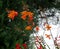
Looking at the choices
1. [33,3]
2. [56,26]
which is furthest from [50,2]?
[56,26]

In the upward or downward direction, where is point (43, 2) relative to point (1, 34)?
downward

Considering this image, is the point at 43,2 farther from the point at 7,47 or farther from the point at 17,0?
the point at 7,47

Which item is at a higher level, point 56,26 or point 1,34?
point 1,34

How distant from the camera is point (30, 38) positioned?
3.83m

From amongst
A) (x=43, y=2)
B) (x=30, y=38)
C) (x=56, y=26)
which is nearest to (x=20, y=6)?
(x=30, y=38)

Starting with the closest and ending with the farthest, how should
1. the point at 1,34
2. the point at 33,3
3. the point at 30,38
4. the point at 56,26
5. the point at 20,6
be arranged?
the point at 1,34 → the point at 30,38 → the point at 20,6 → the point at 56,26 → the point at 33,3

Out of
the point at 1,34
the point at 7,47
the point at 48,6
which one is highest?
the point at 1,34

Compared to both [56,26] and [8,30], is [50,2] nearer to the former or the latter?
[56,26]

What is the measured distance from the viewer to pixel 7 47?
12.1 ft

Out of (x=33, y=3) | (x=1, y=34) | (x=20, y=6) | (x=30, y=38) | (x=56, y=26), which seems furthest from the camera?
(x=33, y=3)

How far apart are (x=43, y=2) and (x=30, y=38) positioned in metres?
2.39

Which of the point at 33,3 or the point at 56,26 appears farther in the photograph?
the point at 33,3

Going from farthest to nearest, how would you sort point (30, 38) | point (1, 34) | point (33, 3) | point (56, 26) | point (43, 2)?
1. point (43, 2)
2. point (33, 3)
3. point (56, 26)
4. point (30, 38)
5. point (1, 34)

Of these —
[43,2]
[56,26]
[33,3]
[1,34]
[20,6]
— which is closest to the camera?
[1,34]
